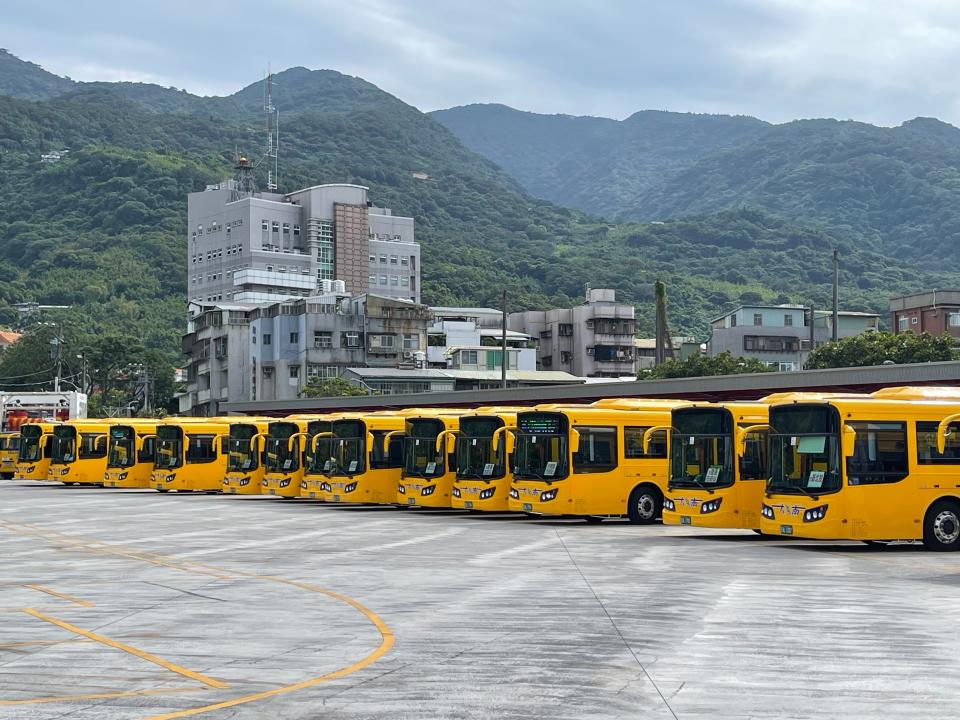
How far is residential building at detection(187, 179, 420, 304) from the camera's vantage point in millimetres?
172250

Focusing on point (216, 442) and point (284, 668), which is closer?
point (284, 668)

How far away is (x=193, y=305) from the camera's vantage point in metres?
154

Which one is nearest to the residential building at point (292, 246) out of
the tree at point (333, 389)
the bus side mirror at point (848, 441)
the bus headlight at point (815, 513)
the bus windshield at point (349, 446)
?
the tree at point (333, 389)

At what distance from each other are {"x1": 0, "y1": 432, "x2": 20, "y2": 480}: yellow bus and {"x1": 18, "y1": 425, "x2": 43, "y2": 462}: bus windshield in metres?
4.23

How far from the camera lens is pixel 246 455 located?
51531 millimetres

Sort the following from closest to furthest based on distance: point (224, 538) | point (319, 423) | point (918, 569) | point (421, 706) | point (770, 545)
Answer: point (421, 706), point (918, 569), point (770, 545), point (224, 538), point (319, 423)

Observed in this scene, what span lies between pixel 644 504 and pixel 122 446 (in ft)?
104

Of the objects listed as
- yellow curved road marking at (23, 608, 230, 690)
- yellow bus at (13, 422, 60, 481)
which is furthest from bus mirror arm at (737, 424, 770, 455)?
yellow bus at (13, 422, 60, 481)

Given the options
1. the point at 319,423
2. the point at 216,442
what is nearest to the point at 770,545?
the point at 319,423

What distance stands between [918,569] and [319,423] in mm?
25671

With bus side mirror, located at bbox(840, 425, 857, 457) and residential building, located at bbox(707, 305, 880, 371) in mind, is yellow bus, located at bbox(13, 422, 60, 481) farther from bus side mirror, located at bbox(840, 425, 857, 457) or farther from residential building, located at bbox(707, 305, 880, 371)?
residential building, located at bbox(707, 305, 880, 371)

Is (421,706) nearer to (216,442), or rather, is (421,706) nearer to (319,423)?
(319,423)

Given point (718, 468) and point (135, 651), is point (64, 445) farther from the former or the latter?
point (135, 651)

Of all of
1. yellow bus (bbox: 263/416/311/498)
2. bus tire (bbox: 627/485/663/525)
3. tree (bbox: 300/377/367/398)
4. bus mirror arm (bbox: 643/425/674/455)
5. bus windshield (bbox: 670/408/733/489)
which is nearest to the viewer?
bus windshield (bbox: 670/408/733/489)
